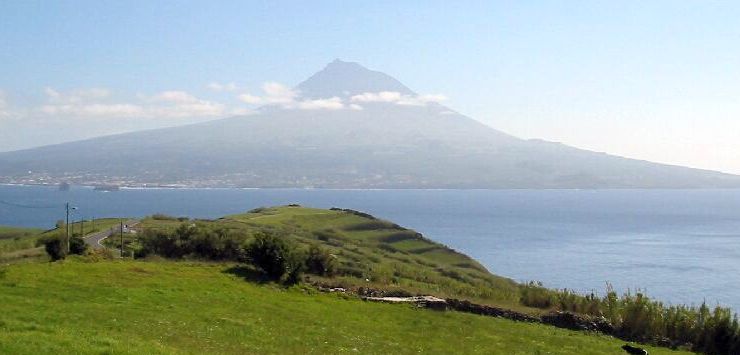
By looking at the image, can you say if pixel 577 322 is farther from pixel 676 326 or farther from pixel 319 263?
pixel 319 263

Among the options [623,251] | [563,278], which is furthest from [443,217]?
A: [563,278]

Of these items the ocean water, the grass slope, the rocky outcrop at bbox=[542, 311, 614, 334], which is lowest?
the ocean water

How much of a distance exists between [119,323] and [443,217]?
6367 inches

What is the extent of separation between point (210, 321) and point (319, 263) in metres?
12.2

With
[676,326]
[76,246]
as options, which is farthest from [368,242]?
[676,326]

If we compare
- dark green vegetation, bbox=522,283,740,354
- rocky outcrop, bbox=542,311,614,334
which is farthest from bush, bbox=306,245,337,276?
dark green vegetation, bbox=522,283,740,354

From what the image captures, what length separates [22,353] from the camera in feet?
34.1

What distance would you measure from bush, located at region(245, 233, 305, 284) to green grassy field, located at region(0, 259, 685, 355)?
1135 mm

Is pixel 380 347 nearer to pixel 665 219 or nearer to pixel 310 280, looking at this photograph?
pixel 310 280

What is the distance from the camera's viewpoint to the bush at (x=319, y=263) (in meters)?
28.5

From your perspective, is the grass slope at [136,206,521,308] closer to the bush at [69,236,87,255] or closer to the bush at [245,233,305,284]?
the bush at [69,236,87,255]

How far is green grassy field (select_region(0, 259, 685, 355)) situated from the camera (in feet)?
42.7

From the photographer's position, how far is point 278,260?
25.2 metres

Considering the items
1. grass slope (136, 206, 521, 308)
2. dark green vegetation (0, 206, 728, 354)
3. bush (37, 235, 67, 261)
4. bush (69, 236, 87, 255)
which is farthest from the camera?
grass slope (136, 206, 521, 308)
